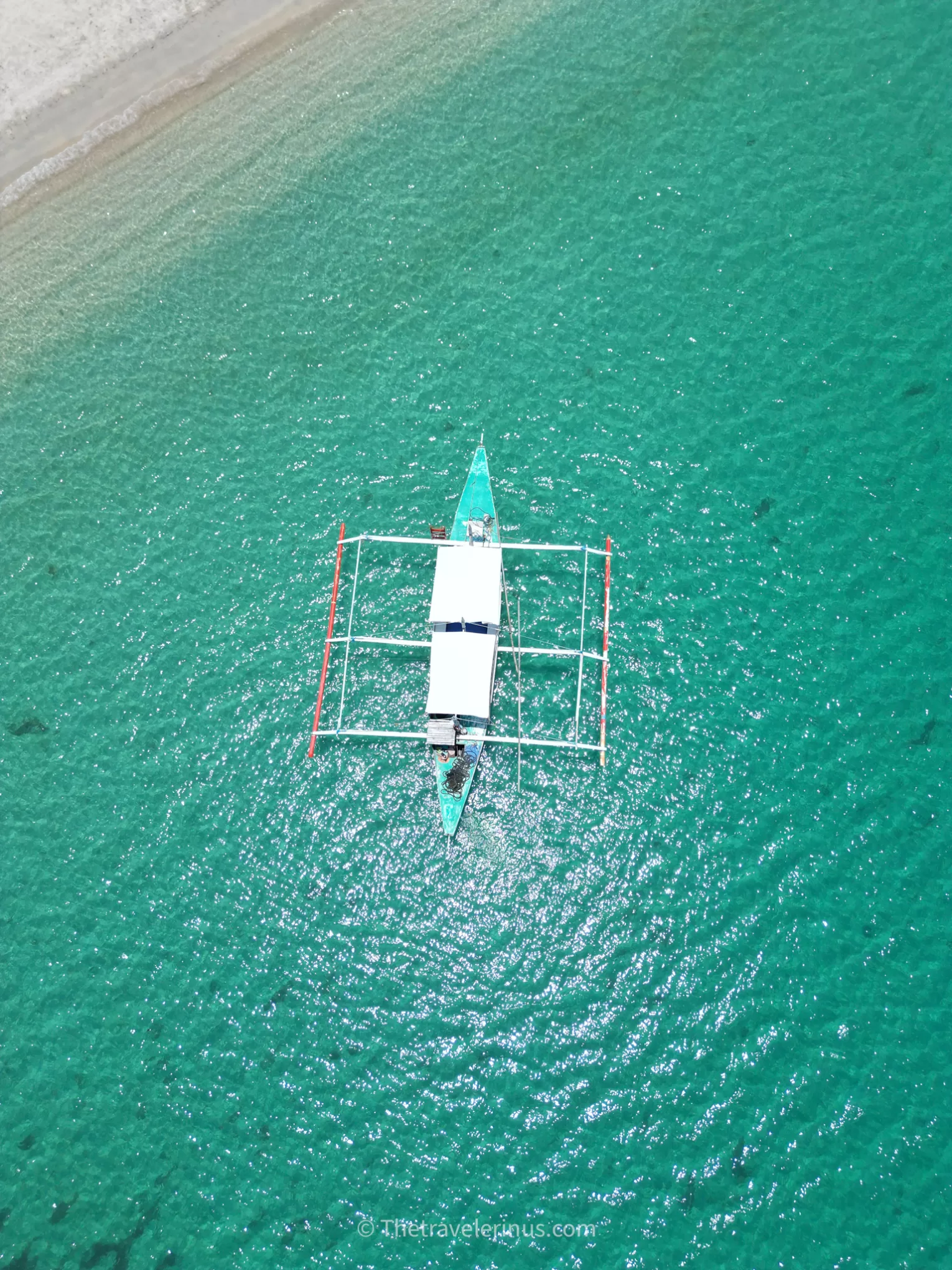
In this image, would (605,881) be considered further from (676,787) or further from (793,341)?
(793,341)

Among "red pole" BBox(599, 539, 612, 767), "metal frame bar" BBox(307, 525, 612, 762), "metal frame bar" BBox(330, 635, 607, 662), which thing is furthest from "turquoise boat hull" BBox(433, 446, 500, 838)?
"red pole" BBox(599, 539, 612, 767)

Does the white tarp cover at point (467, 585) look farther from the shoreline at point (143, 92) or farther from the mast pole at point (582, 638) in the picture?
the shoreline at point (143, 92)

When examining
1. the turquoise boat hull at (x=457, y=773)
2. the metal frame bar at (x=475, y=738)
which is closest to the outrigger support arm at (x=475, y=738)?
the metal frame bar at (x=475, y=738)

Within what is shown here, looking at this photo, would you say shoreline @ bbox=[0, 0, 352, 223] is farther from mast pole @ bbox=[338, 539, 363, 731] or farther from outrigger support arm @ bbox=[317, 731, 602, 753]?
outrigger support arm @ bbox=[317, 731, 602, 753]

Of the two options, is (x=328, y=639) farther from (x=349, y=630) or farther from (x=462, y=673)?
(x=462, y=673)

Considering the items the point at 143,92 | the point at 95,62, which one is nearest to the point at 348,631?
the point at 143,92
